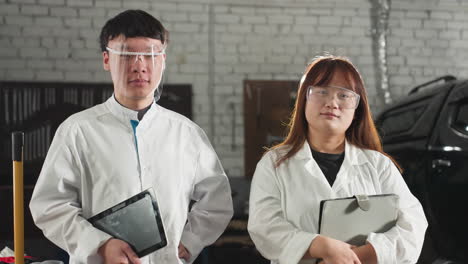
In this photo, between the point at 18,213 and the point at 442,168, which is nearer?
the point at 18,213

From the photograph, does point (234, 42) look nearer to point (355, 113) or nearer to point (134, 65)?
A: point (355, 113)

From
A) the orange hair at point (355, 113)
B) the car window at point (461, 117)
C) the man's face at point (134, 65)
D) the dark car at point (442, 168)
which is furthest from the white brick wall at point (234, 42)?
the man's face at point (134, 65)

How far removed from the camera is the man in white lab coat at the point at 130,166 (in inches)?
56.3

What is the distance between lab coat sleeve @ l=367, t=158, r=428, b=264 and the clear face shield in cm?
87

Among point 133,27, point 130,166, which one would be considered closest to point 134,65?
point 133,27

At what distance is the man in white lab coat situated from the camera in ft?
4.69

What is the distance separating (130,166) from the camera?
1.53m

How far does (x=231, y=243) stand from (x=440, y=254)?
1758 millimetres

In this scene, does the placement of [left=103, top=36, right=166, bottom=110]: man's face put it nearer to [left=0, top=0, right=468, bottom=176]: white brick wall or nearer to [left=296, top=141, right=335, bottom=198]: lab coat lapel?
[left=296, top=141, right=335, bottom=198]: lab coat lapel

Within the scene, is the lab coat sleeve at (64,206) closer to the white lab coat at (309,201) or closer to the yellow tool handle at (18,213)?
the yellow tool handle at (18,213)

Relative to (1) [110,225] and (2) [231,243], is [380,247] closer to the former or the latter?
(1) [110,225]

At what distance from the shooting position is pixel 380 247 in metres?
1.45

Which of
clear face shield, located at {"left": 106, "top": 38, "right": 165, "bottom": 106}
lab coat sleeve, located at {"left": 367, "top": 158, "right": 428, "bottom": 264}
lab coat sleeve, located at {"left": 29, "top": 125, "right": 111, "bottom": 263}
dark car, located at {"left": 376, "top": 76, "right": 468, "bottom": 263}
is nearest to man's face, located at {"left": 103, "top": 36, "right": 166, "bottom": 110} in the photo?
clear face shield, located at {"left": 106, "top": 38, "right": 165, "bottom": 106}

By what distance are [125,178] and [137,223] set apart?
0.19 meters
